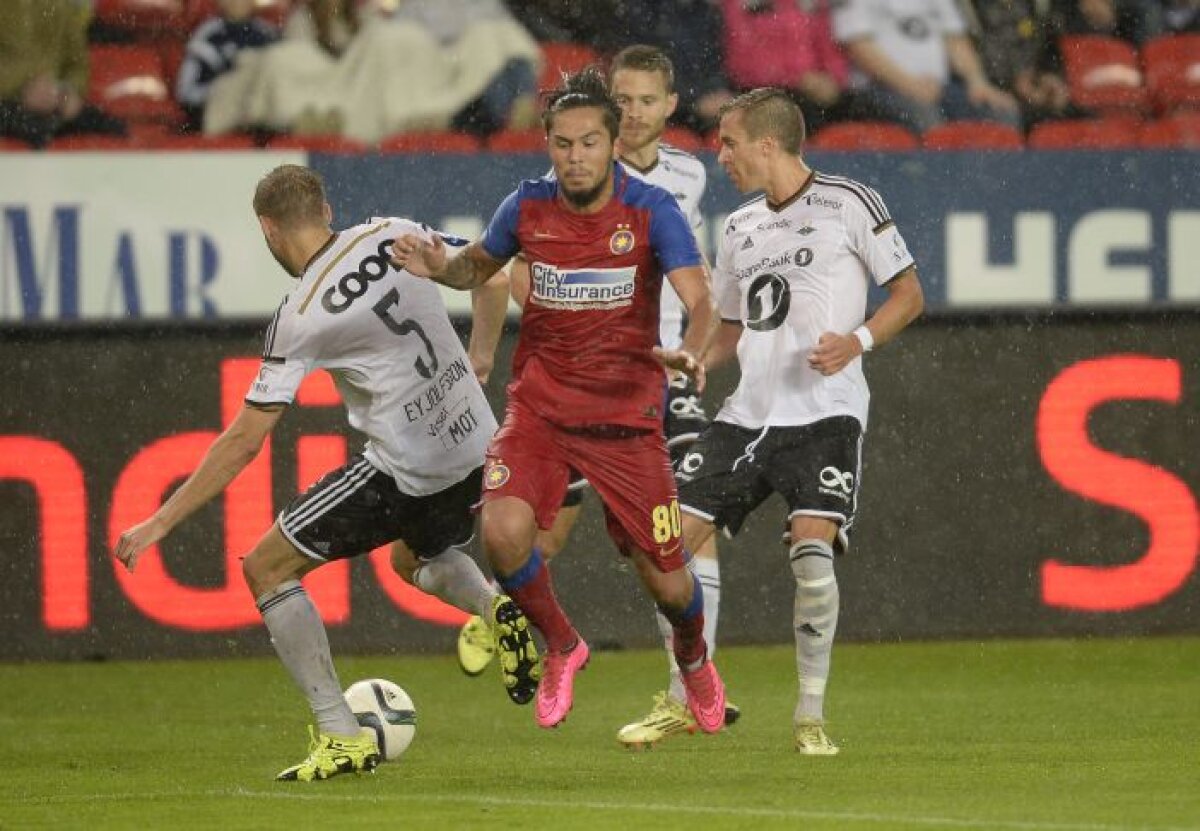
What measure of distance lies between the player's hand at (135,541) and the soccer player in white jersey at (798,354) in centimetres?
176

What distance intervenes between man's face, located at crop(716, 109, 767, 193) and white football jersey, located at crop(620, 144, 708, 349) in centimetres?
112

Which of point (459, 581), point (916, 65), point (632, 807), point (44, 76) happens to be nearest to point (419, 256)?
point (459, 581)

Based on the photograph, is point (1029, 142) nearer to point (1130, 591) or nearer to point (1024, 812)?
point (1130, 591)

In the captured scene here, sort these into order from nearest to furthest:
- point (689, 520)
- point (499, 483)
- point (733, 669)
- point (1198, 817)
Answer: point (1198, 817)
point (499, 483)
point (689, 520)
point (733, 669)

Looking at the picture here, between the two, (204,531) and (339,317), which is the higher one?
(339,317)

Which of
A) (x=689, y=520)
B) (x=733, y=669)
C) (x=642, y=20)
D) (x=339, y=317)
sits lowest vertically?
(x=733, y=669)

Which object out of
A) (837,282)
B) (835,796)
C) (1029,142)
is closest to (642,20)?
(1029,142)

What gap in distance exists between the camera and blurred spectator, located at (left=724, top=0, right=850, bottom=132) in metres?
13.1

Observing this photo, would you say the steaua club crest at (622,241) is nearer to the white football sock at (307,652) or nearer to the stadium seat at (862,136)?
the white football sock at (307,652)

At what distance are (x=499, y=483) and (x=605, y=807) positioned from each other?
1074 mm

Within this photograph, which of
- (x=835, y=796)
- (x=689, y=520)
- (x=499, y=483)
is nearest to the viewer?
(x=835, y=796)

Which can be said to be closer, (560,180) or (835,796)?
(835,796)

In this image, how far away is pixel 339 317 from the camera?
285 inches

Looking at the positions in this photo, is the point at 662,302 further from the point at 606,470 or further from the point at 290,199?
the point at 290,199
